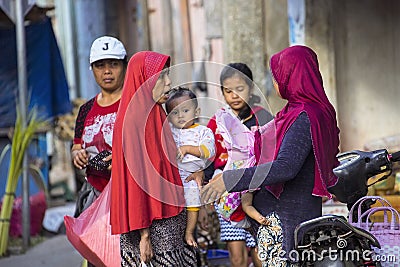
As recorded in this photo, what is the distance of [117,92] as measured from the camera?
5.25 meters

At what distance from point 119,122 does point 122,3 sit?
10975mm

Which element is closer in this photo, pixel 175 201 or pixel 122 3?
pixel 175 201

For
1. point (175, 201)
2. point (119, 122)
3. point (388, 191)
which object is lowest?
point (388, 191)

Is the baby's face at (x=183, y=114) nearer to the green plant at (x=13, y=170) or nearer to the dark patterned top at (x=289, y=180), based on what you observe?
the dark patterned top at (x=289, y=180)

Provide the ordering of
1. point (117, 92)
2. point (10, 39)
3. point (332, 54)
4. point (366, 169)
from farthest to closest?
point (10, 39) → point (332, 54) → point (117, 92) → point (366, 169)

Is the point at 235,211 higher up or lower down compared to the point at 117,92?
lower down

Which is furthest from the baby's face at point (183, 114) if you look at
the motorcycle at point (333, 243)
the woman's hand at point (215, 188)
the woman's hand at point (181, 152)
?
the motorcycle at point (333, 243)

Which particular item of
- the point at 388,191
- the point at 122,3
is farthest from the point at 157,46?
the point at 388,191

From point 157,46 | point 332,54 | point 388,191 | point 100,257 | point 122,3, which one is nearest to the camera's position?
point 100,257

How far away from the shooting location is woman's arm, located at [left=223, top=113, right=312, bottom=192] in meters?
3.70

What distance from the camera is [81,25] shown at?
15078mm

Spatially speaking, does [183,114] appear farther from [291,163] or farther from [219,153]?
[291,163]

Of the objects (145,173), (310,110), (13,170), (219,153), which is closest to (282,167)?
(310,110)

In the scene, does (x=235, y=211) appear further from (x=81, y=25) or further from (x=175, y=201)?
(x=81, y=25)
